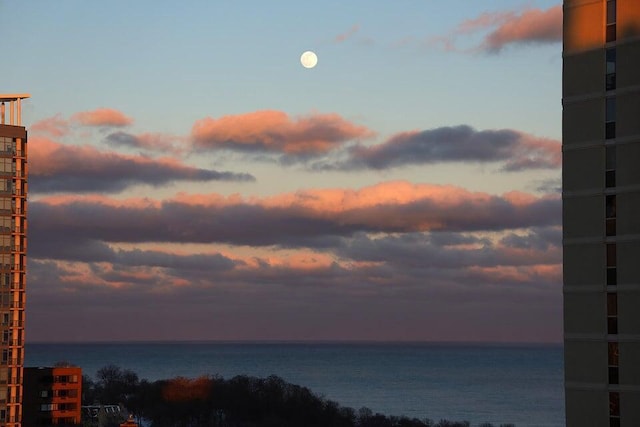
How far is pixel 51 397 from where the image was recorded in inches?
6427

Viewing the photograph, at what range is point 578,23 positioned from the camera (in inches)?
1951

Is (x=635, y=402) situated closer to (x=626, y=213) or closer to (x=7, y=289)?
(x=626, y=213)

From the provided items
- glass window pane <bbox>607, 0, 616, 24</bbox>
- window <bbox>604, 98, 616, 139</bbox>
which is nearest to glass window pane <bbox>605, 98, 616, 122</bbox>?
window <bbox>604, 98, 616, 139</bbox>

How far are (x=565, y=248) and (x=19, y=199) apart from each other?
316ft

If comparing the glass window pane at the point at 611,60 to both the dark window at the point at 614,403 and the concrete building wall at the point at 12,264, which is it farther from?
the concrete building wall at the point at 12,264

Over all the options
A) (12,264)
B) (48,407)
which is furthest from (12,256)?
(48,407)

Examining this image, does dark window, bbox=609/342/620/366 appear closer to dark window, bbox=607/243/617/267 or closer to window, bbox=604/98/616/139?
dark window, bbox=607/243/617/267

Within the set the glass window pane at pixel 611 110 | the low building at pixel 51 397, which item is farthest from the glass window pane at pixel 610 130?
the low building at pixel 51 397

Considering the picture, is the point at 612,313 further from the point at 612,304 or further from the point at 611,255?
the point at 611,255

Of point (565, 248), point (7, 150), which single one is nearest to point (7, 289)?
point (7, 150)

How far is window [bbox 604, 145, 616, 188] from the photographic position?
47.6m

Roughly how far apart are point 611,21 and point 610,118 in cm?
436

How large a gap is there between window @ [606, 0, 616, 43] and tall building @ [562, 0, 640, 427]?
0.04 metres

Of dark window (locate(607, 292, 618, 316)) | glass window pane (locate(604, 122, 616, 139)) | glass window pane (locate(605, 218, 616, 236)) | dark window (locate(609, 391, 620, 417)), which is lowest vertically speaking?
dark window (locate(609, 391, 620, 417))
